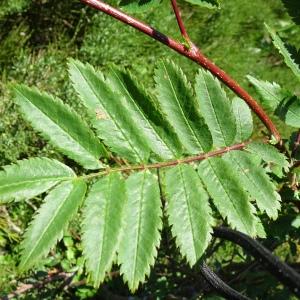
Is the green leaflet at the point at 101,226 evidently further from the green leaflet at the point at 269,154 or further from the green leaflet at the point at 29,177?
the green leaflet at the point at 269,154

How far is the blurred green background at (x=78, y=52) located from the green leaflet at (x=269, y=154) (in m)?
1.37

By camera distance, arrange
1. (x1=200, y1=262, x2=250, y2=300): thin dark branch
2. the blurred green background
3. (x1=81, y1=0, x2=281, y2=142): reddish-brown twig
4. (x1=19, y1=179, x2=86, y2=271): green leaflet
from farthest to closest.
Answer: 1. the blurred green background
2. (x1=200, y1=262, x2=250, y2=300): thin dark branch
3. (x1=81, y1=0, x2=281, y2=142): reddish-brown twig
4. (x1=19, y1=179, x2=86, y2=271): green leaflet

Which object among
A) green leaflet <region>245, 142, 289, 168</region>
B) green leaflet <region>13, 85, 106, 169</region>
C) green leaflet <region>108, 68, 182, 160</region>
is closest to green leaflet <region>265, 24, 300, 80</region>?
green leaflet <region>245, 142, 289, 168</region>

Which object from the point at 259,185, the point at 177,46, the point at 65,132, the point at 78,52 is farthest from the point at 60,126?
the point at 78,52

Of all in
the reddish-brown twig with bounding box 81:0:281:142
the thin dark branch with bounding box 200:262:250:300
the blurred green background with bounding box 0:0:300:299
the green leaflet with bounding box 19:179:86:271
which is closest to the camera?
the green leaflet with bounding box 19:179:86:271

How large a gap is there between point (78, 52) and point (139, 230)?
7.91 ft

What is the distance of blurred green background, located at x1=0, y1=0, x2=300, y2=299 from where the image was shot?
282 cm

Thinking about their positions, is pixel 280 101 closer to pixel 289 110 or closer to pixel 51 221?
pixel 289 110

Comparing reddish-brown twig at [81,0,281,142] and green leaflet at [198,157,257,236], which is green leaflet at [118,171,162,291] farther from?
reddish-brown twig at [81,0,281,142]

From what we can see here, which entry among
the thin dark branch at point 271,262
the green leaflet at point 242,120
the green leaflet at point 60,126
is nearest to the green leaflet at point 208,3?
the green leaflet at point 242,120

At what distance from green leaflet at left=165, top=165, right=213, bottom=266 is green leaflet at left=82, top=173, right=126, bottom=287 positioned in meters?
0.09

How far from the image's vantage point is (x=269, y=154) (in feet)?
3.47

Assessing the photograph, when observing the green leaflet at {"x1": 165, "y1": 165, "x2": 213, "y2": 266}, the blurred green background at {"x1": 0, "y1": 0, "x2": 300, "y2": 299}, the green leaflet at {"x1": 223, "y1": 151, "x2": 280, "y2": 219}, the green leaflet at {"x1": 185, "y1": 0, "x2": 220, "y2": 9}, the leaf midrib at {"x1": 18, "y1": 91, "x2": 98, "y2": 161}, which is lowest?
the green leaflet at {"x1": 165, "y1": 165, "x2": 213, "y2": 266}

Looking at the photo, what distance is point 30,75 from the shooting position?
2.97 meters
